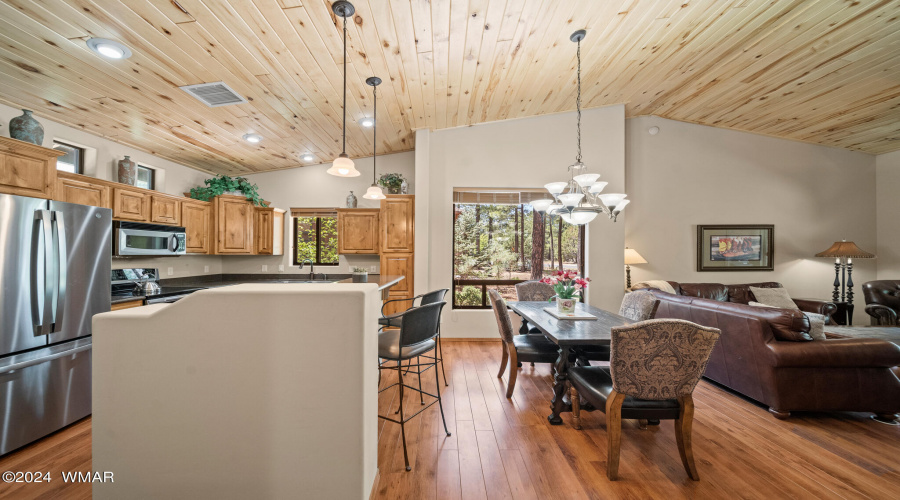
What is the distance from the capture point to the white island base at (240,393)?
111cm

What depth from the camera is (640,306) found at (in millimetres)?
2877

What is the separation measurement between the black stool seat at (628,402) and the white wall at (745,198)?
371 centimetres

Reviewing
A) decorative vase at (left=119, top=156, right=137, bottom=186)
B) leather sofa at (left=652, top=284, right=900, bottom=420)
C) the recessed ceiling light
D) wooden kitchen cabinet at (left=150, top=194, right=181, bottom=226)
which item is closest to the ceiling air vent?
the recessed ceiling light

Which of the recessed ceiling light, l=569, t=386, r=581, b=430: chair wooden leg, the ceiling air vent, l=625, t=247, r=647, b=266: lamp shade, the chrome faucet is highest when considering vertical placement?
the ceiling air vent

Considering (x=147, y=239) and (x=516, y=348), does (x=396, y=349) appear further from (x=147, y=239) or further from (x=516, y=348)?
(x=147, y=239)

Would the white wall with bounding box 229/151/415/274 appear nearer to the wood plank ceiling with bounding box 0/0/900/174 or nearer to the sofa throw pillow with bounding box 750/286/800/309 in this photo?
the wood plank ceiling with bounding box 0/0/900/174

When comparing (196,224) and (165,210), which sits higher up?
(165,210)

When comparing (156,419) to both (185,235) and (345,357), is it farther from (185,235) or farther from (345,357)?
(185,235)

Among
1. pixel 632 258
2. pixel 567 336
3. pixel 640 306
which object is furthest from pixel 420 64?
pixel 632 258

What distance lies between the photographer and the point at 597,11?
2668 mm

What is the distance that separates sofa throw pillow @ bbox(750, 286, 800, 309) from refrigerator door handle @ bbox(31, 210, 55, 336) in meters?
7.37

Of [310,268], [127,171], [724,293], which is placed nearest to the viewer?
[127,171]

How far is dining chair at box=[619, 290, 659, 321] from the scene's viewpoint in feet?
9.05

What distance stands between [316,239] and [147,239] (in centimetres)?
212
